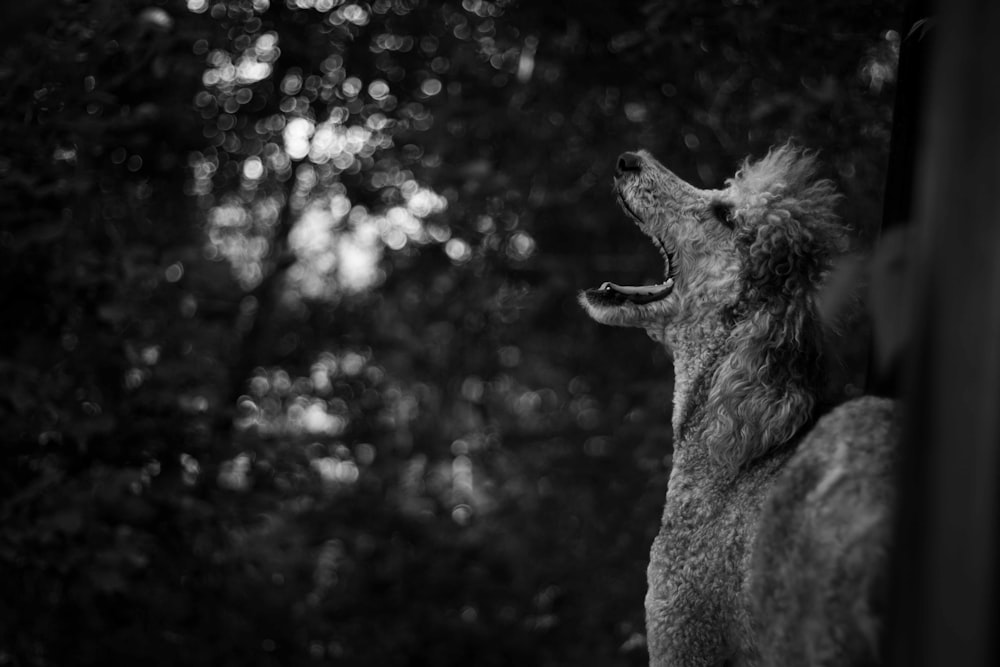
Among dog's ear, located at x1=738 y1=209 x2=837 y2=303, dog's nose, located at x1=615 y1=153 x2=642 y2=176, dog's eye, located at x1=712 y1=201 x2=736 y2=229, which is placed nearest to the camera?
dog's ear, located at x1=738 y1=209 x2=837 y2=303

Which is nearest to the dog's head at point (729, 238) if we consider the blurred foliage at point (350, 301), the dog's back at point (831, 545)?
the dog's back at point (831, 545)

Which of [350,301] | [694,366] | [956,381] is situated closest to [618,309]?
[694,366]

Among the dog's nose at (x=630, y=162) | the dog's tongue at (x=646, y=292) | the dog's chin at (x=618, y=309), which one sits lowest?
the dog's chin at (x=618, y=309)

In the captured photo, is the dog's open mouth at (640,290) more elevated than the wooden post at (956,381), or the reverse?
the wooden post at (956,381)

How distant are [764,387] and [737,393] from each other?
7 centimetres

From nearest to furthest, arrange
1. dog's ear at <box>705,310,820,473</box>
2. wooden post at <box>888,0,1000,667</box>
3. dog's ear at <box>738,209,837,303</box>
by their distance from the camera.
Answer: wooden post at <box>888,0,1000,667</box>, dog's ear at <box>705,310,820,473</box>, dog's ear at <box>738,209,837,303</box>

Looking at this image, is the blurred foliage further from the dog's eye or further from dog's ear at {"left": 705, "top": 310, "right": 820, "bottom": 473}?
dog's ear at {"left": 705, "top": 310, "right": 820, "bottom": 473}

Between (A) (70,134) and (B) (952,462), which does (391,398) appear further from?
(B) (952,462)

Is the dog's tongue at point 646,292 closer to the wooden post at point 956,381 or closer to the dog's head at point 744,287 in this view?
the dog's head at point 744,287

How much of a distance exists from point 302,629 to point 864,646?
551 cm

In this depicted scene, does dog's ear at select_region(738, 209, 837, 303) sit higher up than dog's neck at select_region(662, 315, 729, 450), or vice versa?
dog's ear at select_region(738, 209, 837, 303)

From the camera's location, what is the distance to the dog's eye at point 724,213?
2695mm

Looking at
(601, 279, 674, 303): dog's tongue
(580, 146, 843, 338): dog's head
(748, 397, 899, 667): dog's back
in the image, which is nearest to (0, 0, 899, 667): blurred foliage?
(580, 146, 843, 338): dog's head

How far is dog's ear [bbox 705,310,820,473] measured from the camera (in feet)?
8.00
